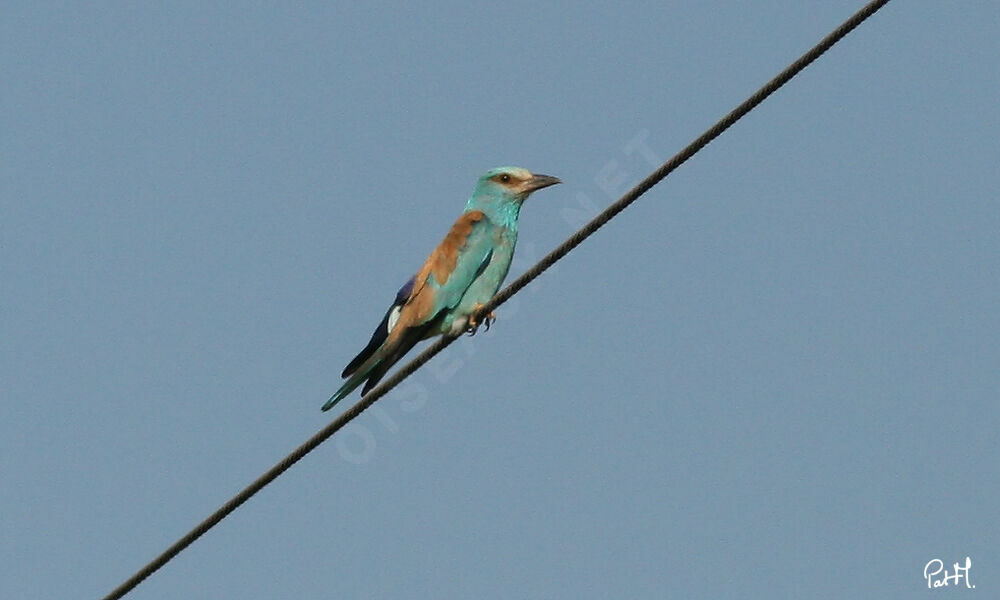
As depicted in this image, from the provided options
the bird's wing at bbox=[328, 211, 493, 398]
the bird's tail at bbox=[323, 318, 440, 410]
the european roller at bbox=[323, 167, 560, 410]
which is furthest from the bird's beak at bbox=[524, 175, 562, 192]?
the bird's tail at bbox=[323, 318, 440, 410]

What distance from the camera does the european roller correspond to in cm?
767

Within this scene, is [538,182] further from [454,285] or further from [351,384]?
[351,384]

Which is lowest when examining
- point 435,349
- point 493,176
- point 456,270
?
point 435,349

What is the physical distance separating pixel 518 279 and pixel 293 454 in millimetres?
1032

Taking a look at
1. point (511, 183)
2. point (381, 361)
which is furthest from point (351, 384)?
point (511, 183)

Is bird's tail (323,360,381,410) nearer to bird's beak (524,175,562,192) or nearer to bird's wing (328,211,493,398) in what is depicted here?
bird's wing (328,211,493,398)

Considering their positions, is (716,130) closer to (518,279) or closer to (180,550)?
(518,279)

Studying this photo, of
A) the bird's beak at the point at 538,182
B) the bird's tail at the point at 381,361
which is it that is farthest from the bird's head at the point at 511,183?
the bird's tail at the point at 381,361

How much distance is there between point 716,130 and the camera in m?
5.20

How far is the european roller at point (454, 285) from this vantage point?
7.67 metres

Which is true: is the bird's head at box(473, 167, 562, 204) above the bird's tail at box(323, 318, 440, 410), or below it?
above

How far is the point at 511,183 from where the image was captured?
857cm

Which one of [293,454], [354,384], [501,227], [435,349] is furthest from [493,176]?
[293,454]

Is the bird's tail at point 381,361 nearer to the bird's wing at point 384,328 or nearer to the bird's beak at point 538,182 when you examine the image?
the bird's wing at point 384,328
